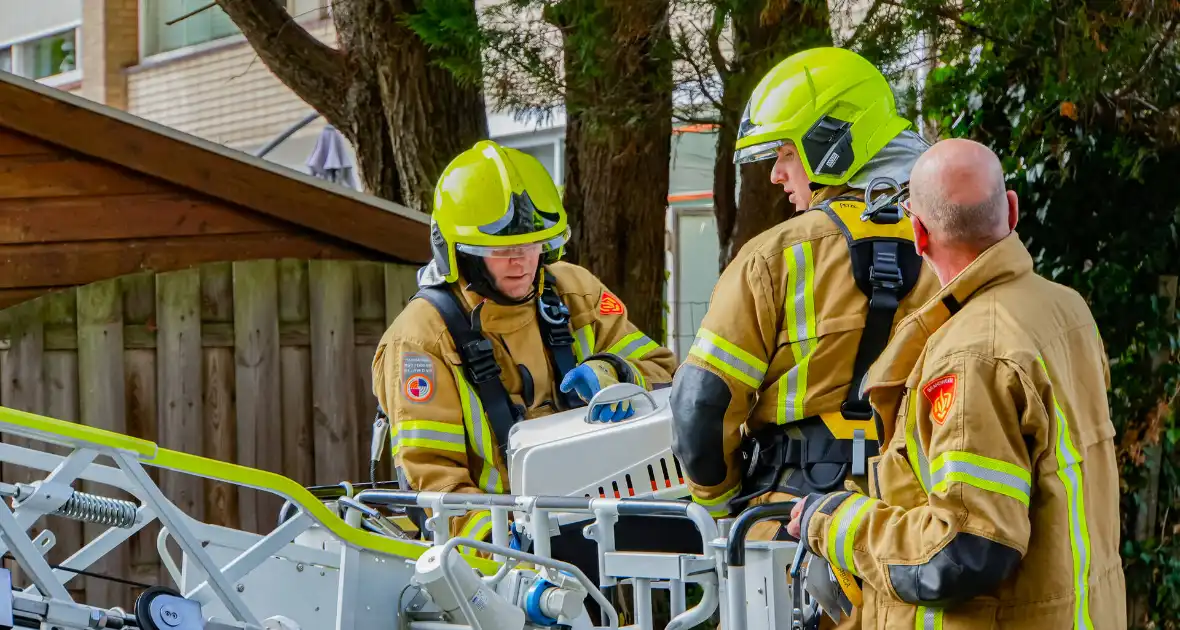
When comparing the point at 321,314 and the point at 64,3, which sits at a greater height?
the point at 64,3

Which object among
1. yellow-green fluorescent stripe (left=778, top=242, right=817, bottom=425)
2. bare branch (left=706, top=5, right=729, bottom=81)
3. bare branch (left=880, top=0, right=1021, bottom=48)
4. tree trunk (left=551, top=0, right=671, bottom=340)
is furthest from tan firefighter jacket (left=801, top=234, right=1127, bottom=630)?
tree trunk (left=551, top=0, right=671, bottom=340)

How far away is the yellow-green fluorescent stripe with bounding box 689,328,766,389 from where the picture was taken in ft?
10.9

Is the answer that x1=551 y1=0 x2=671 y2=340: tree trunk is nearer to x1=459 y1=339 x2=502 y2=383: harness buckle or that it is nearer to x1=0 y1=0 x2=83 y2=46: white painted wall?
x1=459 y1=339 x2=502 y2=383: harness buckle

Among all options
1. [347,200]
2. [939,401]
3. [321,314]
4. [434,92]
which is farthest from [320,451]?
[939,401]

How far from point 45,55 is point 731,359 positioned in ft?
68.4

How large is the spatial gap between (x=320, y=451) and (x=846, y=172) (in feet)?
11.4

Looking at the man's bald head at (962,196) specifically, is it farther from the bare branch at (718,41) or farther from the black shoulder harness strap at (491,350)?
the bare branch at (718,41)

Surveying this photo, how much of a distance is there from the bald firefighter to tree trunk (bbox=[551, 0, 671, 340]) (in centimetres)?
260

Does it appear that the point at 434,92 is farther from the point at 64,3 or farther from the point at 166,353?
the point at 64,3

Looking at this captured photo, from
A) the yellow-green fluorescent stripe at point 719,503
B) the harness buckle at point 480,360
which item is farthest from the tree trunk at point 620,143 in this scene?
the yellow-green fluorescent stripe at point 719,503

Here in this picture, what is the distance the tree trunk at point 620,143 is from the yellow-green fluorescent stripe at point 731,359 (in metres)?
2.00

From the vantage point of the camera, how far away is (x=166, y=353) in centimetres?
607

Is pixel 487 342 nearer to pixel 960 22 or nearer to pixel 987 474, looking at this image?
pixel 960 22

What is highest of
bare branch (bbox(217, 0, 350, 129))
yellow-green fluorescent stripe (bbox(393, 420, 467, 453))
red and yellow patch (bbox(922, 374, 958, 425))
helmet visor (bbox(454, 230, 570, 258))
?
bare branch (bbox(217, 0, 350, 129))
